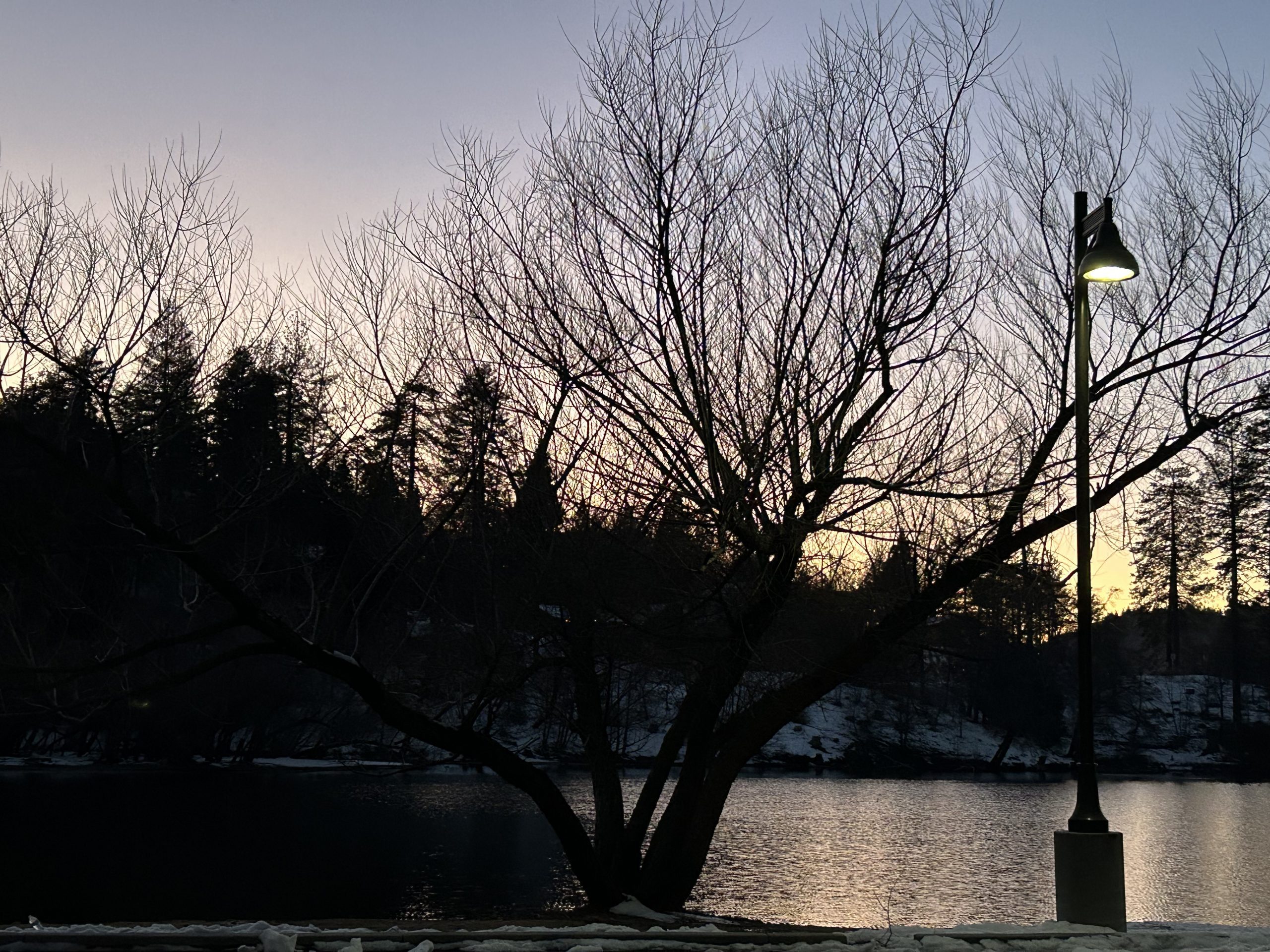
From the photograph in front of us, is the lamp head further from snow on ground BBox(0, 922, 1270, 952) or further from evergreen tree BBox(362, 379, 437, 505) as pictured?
evergreen tree BBox(362, 379, 437, 505)

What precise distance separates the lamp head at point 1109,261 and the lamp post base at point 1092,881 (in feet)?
15.7

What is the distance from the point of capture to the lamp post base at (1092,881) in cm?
912

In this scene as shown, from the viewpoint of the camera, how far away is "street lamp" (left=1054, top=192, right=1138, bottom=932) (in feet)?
30.1

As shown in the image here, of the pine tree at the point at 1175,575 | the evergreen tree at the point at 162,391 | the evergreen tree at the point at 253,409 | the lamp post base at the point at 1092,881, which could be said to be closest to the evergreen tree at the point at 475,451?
the evergreen tree at the point at 253,409

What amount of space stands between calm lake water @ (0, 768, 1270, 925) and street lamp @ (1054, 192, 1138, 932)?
9.62 metres

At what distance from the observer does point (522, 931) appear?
25.7 ft

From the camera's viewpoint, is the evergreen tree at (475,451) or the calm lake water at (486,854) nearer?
the evergreen tree at (475,451)

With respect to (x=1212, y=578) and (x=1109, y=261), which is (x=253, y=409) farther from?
(x=1212, y=578)

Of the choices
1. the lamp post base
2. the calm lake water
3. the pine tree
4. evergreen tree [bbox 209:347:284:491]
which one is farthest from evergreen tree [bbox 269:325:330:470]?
the pine tree

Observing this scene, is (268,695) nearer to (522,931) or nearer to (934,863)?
(934,863)

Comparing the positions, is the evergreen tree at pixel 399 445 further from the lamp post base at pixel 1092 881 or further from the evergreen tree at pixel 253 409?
the lamp post base at pixel 1092 881

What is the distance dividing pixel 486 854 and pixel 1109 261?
2448cm

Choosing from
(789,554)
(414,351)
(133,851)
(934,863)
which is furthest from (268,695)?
(789,554)

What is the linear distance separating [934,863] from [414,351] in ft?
75.8
